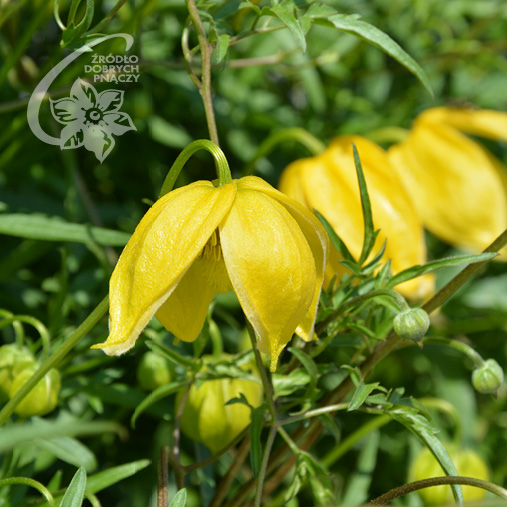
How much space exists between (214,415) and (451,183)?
796mm

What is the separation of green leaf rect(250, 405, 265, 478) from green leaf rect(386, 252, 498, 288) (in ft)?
0.63

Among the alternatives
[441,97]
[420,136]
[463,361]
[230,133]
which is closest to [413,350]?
[463,361]

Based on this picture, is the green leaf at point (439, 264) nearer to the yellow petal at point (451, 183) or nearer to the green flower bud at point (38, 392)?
the green flower bud at point (38, 392)

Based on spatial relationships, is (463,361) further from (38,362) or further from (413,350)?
(38,362)

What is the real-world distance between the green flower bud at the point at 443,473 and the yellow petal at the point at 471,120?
674mm

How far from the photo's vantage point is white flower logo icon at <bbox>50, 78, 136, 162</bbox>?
3.82 feet

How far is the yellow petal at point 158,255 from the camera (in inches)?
24.3

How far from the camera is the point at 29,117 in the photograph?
45.4 inches

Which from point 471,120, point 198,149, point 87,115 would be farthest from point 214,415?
point 471,120

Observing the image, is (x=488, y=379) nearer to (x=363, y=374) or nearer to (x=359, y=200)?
(x=363, y=374)

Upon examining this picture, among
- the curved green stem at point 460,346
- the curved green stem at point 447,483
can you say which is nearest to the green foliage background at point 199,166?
the curved green stem at point 460,346

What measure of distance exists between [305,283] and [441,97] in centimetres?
144

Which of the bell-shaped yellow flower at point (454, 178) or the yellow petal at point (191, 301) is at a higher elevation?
the yellow petal at point (191, 301)

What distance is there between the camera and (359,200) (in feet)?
3.94
